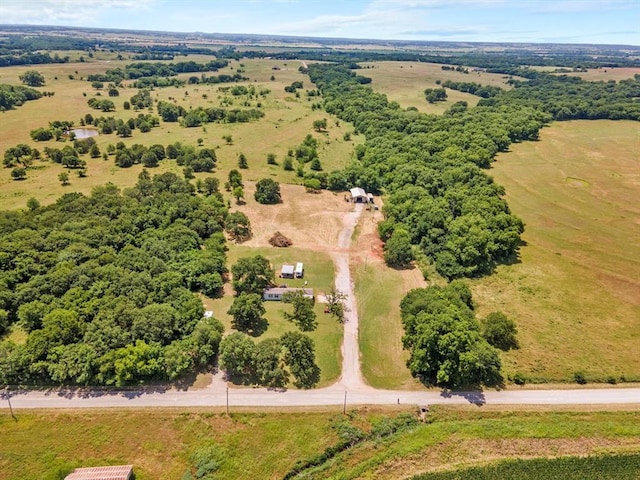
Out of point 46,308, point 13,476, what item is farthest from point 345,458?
point 46,308

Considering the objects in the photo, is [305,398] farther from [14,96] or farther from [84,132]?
[14,96]

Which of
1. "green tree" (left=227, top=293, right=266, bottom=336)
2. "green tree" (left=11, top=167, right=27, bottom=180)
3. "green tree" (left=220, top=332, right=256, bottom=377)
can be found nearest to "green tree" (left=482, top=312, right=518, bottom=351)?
"green tree" (left=227, top=293, right=266, bottom=336)

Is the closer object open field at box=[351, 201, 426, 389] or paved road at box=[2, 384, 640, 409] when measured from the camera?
paved road at box=[2, 384, 640, 409]

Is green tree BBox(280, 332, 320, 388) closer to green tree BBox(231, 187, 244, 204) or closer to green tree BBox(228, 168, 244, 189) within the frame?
green tree BBox(231, 187, 244, 204)

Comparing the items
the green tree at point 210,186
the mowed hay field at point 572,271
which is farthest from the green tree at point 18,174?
the mowed hay field at point 572,271

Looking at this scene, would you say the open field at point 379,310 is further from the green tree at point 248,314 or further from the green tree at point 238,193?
the green tree at point 238,193

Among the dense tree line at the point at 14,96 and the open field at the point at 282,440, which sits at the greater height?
the dense tree line at the point at 14,96

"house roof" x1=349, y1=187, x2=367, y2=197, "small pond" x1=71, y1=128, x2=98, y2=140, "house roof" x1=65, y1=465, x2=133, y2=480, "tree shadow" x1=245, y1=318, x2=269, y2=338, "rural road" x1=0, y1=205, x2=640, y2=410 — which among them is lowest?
"small pond" x1=71, y1=128, x2=98, y2=140
